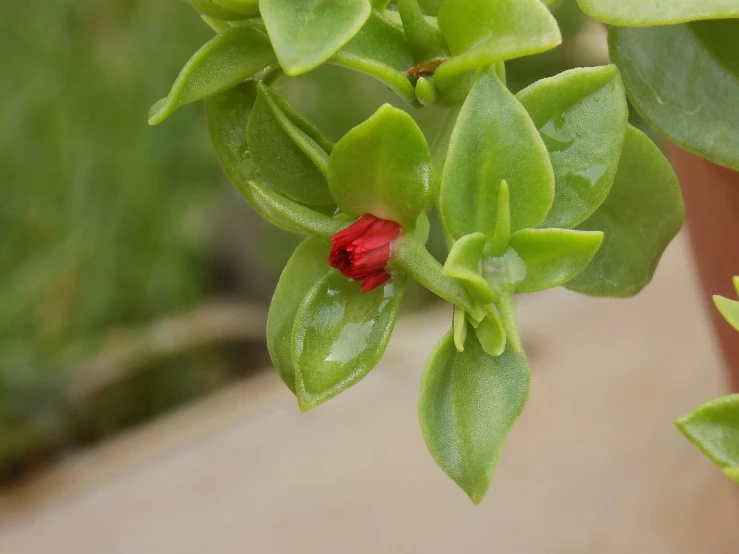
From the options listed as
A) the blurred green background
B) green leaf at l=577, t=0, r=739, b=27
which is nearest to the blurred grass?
the blurred green background

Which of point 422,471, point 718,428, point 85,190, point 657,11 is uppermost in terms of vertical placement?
point 657,11

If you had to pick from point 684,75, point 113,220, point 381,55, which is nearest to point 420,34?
point 381,55

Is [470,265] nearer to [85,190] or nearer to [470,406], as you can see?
[470,406]

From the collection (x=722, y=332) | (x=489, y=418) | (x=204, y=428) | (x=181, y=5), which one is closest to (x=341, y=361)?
(x=489, y=418)

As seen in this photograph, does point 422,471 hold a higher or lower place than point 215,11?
lower

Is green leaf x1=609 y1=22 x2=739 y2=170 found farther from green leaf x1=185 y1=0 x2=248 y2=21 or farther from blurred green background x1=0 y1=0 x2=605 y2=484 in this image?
blurred green background x1=0 y1=0 x2=605 y2=484

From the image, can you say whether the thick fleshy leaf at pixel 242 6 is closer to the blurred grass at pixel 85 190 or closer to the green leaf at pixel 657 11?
the green leaf at pixel 657 11

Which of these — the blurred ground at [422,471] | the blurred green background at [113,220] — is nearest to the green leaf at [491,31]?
the blurred ground at [422,471]
